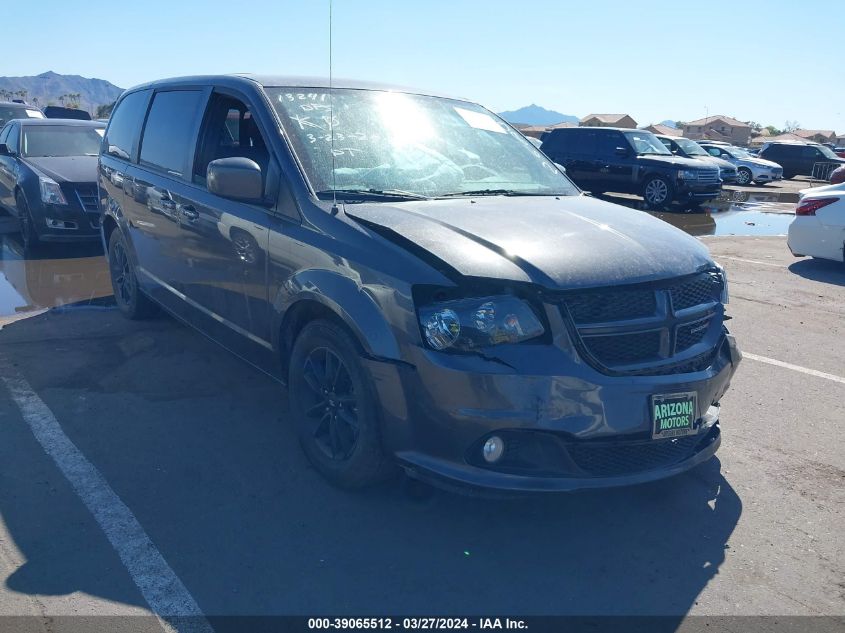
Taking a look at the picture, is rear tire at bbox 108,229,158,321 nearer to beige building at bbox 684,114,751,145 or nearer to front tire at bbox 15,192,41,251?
front tire at bbox 15,192,41,251

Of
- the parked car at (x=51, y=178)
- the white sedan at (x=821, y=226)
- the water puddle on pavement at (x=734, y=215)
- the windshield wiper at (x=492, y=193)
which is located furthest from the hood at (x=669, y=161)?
the windshield wiper at (x=492, y=193)

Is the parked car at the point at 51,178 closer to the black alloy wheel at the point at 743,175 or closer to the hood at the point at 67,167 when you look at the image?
the hood at the point at 67,167

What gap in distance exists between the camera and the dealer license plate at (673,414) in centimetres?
324

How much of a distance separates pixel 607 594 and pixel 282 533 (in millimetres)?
1406

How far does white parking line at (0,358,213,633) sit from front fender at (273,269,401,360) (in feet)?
3.98

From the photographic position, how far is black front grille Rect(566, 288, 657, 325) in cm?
319

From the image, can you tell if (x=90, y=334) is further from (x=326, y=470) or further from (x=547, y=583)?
(x=547, y=583)

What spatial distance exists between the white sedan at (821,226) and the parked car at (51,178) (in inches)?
342

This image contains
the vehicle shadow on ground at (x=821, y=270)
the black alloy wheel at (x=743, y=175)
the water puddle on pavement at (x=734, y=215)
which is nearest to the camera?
the vehicle shadow on ground at (x=821, y=270)

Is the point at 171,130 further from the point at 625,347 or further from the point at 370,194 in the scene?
the point at 625,347

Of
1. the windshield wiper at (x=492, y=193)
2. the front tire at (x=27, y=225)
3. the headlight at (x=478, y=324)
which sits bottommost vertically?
the front tire at (x=27, y=225)

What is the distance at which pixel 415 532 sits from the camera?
3475mm

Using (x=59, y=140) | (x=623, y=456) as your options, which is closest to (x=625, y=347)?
(x=623, y=456)

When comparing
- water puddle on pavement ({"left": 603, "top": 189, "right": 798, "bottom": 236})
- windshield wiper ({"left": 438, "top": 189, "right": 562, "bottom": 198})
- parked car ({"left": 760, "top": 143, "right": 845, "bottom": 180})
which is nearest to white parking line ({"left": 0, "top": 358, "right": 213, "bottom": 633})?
windshield wiper ({"left": 438, "top": 189, "right": 562, "bottom": 198})
